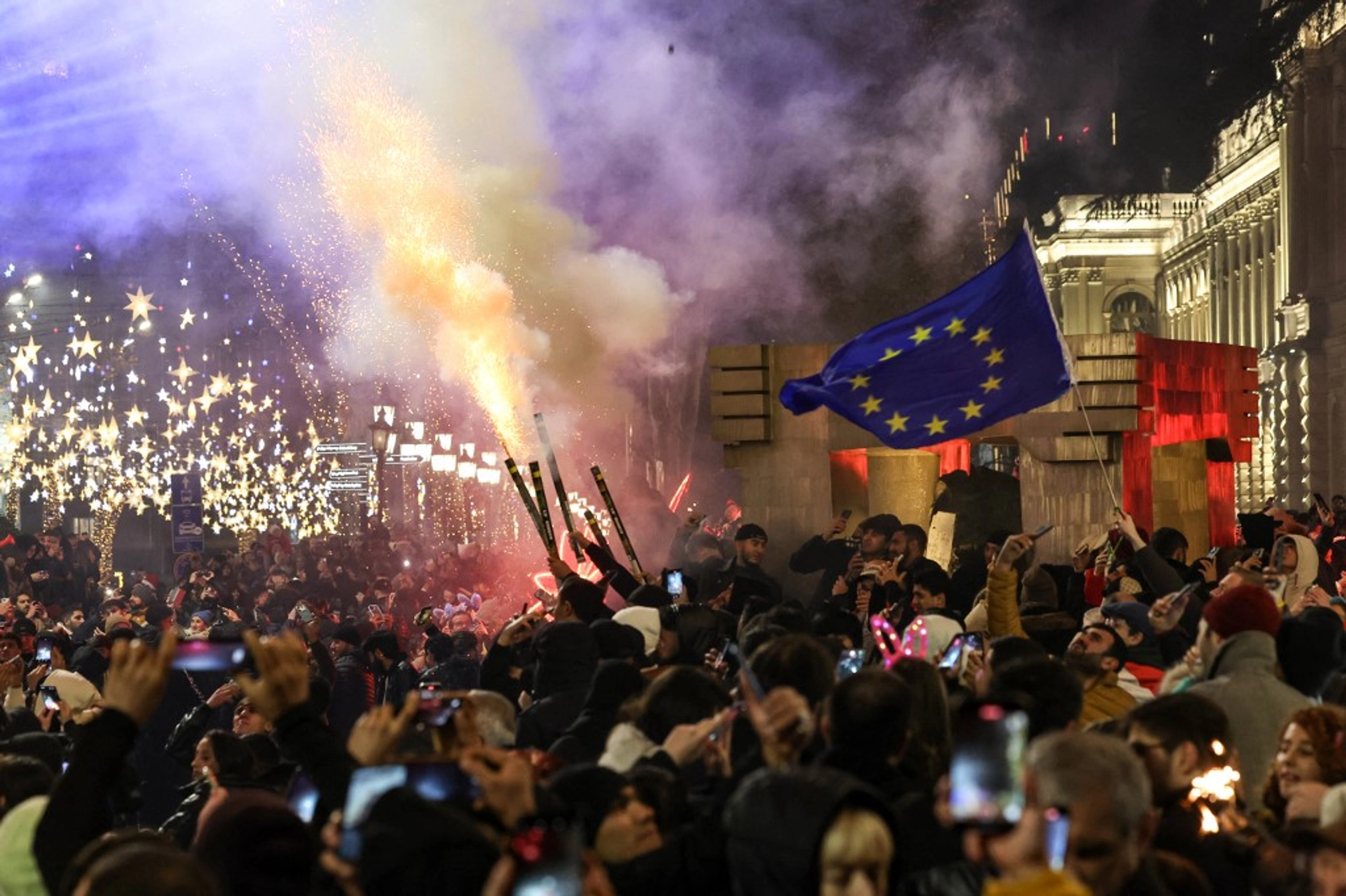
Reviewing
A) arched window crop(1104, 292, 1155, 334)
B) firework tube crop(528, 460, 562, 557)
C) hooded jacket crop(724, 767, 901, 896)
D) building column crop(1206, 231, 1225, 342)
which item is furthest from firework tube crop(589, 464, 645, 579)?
arched window crop(1104, 292, 1155, 334)

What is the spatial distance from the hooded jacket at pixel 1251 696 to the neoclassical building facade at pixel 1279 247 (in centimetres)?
3987

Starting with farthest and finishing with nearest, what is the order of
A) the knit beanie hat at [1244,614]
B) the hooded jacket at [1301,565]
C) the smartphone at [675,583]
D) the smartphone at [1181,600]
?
1. the smartphone at [675,583]
2. the hooded jacket at [1301,565]
3. the smartphone at [1181,600]
4. the knit beanie hat at [1244,614]

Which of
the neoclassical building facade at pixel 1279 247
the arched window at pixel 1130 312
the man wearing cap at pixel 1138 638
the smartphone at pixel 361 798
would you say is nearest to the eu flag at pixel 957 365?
the man wearing cap at pixel 1138 638

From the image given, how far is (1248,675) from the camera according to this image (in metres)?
6.45

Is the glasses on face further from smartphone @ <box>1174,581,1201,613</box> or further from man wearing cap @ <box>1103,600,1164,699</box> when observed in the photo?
man wearing cap @ <box>1103,600,1164,699</box>

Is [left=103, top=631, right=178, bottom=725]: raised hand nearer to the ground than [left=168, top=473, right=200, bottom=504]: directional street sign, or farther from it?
nearer to the ground

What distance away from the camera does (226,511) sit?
52.2 meters

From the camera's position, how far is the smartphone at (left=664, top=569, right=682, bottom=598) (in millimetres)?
13352

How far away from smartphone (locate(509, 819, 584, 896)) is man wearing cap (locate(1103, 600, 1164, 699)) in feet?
19.3

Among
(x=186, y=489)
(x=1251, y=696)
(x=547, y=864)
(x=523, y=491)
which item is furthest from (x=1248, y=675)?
(x=186, y=489)

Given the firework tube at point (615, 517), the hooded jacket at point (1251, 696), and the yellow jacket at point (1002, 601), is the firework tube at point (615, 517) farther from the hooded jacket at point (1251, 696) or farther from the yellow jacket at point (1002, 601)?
the hooded jacket at point (1251, 696)

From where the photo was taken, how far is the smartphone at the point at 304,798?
509cm

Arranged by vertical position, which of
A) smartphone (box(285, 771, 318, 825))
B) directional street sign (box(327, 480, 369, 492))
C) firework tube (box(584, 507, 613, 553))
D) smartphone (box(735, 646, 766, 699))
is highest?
directional street sign (box(327, 480, 369, 492))

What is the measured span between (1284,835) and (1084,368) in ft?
45.2
